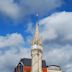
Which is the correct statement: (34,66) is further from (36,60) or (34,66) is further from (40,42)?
(40,42)

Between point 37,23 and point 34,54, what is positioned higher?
point 37,23

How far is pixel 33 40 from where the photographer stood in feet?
527

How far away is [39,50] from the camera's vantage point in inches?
6275

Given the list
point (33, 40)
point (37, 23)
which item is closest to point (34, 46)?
point (33, 40)

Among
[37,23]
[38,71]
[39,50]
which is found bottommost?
[38,71]

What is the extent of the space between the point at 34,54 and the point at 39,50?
4.37 m

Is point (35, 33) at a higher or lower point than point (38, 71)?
higher

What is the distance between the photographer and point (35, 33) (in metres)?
157

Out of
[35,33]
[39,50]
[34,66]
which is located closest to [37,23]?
[35,33]

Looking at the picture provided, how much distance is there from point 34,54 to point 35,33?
1360 cm

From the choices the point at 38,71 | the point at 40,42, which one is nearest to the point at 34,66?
the point at 38,71

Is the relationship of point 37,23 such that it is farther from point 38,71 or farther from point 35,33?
point 38,71

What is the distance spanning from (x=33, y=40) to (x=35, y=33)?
583cm

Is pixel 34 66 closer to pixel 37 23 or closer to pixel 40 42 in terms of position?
pixel 40 42
